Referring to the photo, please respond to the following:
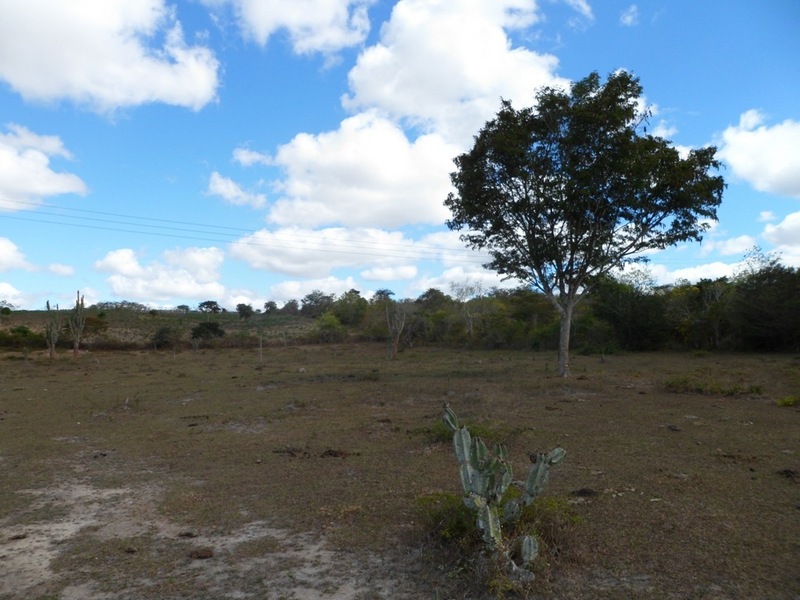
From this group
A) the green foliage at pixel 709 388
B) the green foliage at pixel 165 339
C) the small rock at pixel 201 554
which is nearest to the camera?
the small rock at pixel 201 554

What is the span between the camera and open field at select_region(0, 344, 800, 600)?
14.1ft

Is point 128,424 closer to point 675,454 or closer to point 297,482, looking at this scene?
point 297,482

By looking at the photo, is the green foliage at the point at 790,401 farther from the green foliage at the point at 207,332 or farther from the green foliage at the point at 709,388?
the green foliage at the point at 207,332

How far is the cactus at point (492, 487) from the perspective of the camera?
13.5 ft

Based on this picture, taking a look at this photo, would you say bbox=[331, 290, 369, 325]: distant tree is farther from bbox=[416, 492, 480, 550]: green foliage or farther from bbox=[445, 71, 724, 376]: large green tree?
bbox=[416, 492, 480, 550]: green foliage

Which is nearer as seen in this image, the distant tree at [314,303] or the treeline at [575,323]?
the treeline at [575,323]

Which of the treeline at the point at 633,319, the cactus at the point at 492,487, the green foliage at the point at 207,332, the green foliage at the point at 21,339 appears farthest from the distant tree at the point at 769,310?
the green foliage at the point at 21,339

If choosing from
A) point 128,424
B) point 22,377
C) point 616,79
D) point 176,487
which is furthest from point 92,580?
point 22,377

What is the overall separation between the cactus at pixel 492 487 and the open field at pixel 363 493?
1.11 ft

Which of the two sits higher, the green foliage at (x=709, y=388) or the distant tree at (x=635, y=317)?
the distant tree at (x=635, y=317)

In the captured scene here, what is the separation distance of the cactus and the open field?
340 millimetres

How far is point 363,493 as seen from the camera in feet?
21.5

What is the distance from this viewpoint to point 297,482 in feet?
23.5

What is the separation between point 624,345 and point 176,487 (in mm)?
31830
